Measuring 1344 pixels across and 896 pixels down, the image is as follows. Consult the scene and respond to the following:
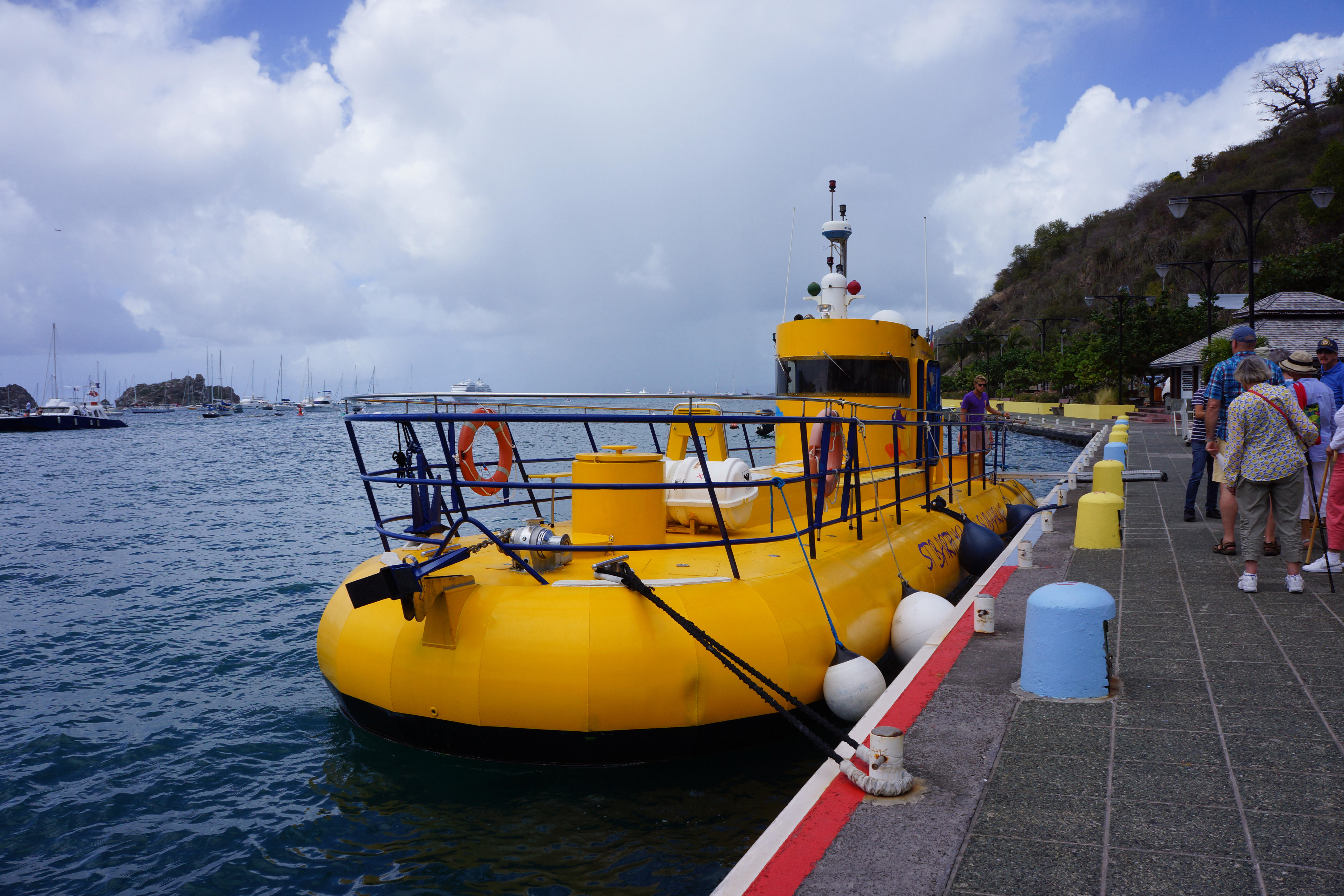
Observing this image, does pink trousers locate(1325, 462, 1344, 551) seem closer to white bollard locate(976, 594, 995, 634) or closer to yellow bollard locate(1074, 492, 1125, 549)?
yellow bollard locate(1074, 492, 1125, 549)

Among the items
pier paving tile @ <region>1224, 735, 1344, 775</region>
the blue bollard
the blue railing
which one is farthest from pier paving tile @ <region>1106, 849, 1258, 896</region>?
the blue railing

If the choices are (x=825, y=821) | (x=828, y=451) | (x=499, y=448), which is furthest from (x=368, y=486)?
(x=825, y=821)

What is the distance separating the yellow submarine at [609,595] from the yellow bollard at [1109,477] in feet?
12.3

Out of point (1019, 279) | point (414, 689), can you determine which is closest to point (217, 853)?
point (414, 689)

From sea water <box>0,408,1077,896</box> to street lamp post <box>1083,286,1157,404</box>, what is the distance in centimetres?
3638

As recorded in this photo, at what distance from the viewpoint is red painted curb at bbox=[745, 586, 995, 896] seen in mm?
2924

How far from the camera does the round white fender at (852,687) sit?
5.38m

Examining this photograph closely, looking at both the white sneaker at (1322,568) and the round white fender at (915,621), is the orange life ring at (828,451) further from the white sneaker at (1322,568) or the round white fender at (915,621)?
the white sneaker at (1322,568)

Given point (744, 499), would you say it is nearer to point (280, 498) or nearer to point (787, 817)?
point (787, 817)

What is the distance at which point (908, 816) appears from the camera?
10.9 feet

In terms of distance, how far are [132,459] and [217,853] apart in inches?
1808

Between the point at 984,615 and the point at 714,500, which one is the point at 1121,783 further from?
the point at 714,500

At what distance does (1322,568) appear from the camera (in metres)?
6.78

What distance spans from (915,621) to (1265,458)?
284cm
